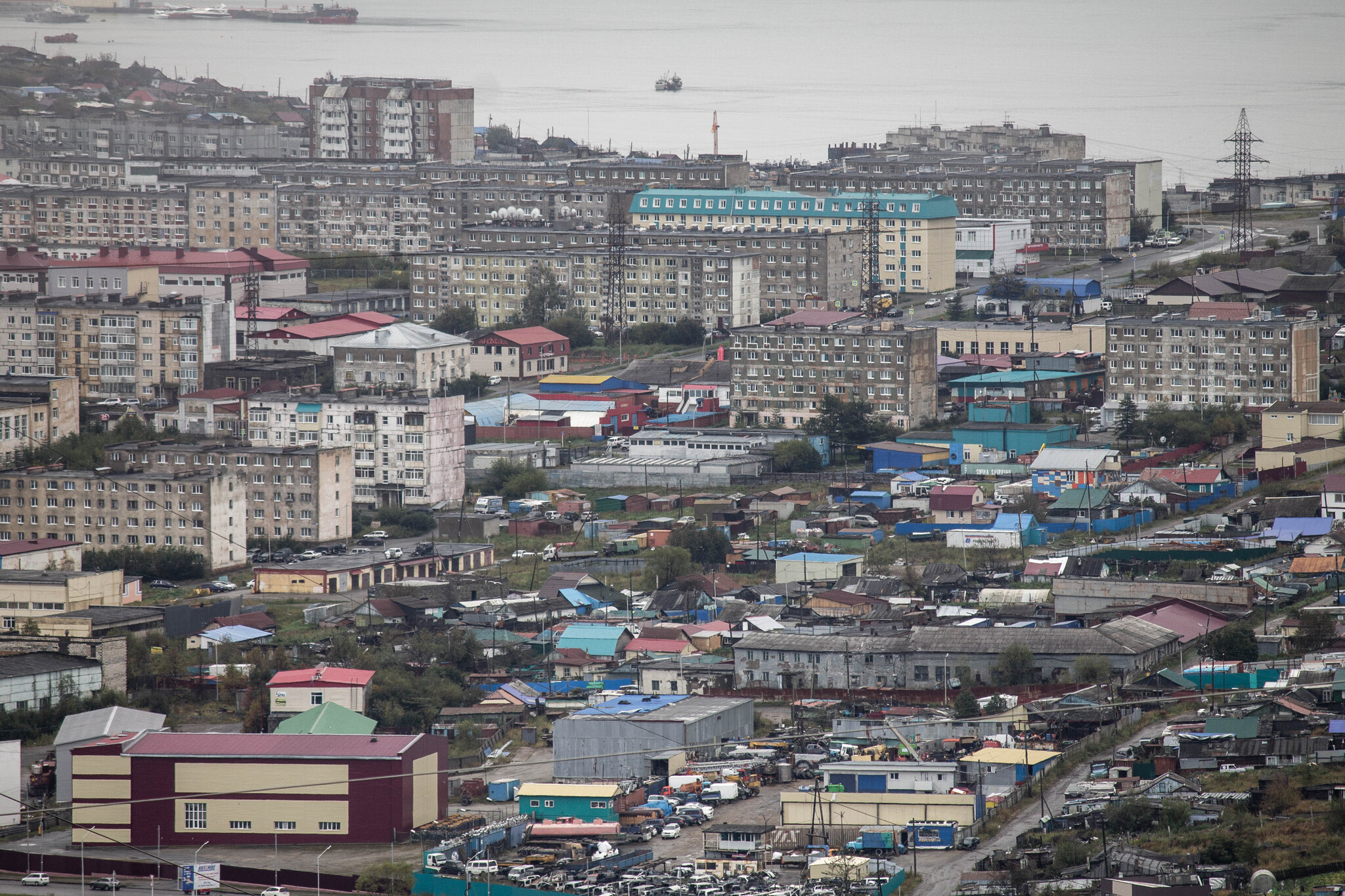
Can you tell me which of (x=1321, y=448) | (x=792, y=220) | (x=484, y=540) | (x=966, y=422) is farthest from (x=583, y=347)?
(x=1321, y=448)

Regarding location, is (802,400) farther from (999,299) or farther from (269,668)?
(269,668)

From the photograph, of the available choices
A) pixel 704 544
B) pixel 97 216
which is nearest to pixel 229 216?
pixel 97 216

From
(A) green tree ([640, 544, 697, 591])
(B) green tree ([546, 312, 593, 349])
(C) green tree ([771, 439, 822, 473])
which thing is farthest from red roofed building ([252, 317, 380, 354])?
(A) green tree ([640, 544, 697, 591])

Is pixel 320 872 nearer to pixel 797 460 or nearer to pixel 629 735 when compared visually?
pixel 629 735

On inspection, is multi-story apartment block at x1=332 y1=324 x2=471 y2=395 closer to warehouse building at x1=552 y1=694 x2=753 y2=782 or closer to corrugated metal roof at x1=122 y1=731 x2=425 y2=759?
warehouse building at x1=552 y1=694 x2=753 y2=782

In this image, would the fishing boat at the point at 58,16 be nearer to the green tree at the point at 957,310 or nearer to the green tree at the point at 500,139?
the green tree at the point at 500,139
